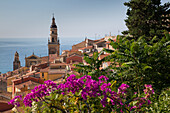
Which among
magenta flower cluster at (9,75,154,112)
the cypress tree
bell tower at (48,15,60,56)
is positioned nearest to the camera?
magenta flower cluster at (9,75,154,112)

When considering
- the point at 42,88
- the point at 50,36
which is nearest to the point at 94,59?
the point at 42,88

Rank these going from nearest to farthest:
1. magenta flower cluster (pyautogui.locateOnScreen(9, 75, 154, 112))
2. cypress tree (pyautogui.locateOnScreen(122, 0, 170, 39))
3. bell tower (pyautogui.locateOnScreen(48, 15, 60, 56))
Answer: magenta flower cluster (pyautogui.locateOnScreen(9, 75, 154, 112)), cypress tree (pyautogui.locateOnScreen(122, 0, 170, 39)), bell tower (pyautogui.locateOnScreen(48, 15, 60, 56))

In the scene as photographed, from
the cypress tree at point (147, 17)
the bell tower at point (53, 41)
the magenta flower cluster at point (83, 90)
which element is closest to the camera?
the magenta flower cluster at point (83, 90)

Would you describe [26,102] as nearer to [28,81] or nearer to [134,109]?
[134,109]

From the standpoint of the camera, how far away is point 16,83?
106ft

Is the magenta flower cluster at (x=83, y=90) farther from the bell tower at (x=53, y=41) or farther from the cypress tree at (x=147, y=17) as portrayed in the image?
the bell tower at (x=53, y=41)

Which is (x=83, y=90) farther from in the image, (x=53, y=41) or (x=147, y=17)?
(x=53, y=41)

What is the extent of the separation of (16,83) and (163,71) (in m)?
31.0

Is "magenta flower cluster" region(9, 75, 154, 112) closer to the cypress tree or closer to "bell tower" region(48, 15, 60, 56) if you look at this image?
the cypress tree

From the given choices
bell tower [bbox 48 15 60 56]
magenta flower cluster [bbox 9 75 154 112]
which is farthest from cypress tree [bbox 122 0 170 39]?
bell tower [bbox 48 15 60 56]

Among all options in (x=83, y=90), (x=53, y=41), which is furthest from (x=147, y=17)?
(x=53, y=41)

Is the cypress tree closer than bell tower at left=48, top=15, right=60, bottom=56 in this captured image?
Yes

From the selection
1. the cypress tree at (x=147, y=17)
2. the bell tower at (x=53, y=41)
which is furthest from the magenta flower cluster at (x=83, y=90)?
the bell tower at (x=53, y=41)

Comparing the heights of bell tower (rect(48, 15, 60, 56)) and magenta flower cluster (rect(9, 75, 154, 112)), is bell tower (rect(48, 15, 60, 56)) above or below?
above
